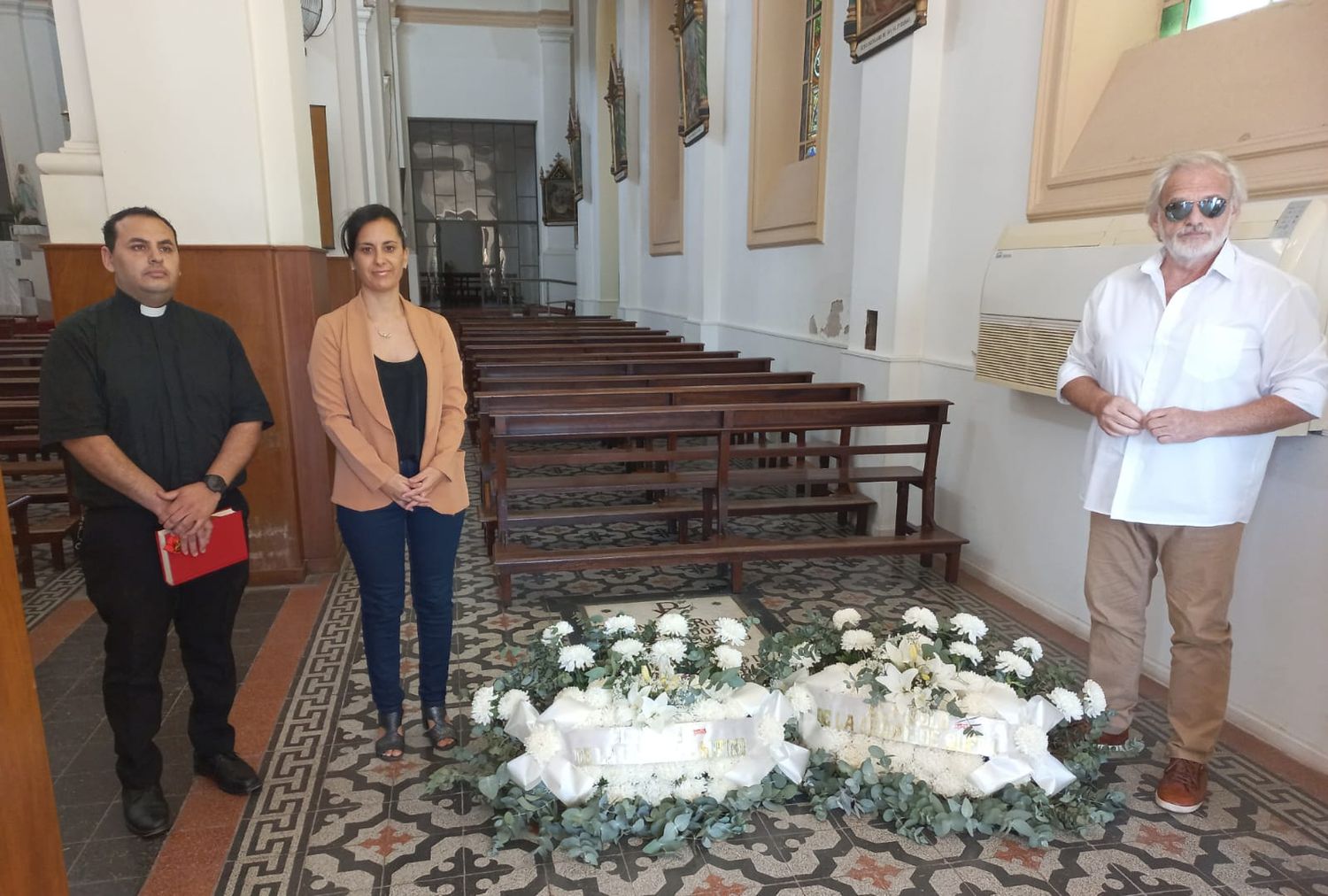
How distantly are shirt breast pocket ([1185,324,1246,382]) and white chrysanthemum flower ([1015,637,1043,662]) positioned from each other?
2.96 feet

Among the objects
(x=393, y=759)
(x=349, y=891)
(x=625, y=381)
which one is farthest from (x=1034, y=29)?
(x=349, y=891)

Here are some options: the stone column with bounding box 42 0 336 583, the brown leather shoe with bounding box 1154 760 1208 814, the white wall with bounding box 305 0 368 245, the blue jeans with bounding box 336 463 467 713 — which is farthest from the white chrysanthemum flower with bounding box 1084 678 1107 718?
the white wall with bounding box 305 0 368 245

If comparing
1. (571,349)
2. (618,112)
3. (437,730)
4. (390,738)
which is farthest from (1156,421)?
(618,112)

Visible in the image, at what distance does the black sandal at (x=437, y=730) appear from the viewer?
265 cm

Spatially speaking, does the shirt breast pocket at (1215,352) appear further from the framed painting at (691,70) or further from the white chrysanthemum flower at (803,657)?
the framed painting at (691,70)

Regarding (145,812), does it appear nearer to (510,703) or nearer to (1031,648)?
(510,703)

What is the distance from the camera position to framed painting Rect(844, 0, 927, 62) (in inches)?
170

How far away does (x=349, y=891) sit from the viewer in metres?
2.05

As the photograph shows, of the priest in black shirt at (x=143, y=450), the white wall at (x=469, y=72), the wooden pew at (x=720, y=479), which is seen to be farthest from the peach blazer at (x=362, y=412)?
the white wall at (x=469, y=72)

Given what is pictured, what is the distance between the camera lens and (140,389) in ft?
7.01

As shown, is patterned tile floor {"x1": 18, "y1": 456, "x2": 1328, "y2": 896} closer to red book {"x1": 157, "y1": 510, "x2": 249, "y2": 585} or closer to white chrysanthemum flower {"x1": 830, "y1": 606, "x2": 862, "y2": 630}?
white chrysanthemum flower {"x1": 830, "y1": 606, "x2": 862, "y2": 630}

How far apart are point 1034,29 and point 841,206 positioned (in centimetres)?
225

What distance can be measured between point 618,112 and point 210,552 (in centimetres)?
1082

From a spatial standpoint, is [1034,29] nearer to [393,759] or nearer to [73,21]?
[393,759]
